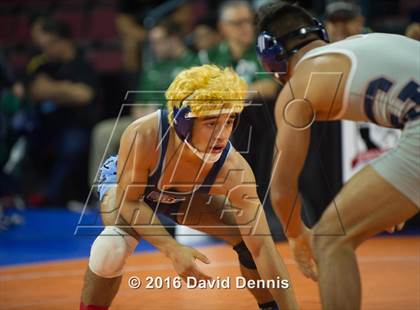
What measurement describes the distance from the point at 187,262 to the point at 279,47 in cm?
115

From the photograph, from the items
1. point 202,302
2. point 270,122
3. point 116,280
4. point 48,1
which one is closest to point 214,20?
point 270,122

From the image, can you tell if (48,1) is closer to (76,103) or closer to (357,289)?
(76,103)

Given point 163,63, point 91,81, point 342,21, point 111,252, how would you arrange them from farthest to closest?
1. point 91,81
2. point 163,63
3. point 342,21
4. point 111,252

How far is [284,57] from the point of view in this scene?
4.13 metres

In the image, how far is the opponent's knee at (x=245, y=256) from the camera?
441cm

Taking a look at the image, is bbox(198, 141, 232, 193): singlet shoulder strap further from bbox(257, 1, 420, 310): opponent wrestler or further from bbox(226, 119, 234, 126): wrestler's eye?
bbox(257, 1, 420, 310): opponent wrestler

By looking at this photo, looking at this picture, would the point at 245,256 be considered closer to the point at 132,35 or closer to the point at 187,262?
the point at 187,262

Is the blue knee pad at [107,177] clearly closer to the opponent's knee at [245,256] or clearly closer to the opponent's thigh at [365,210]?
the opponent's knee at [245,256]

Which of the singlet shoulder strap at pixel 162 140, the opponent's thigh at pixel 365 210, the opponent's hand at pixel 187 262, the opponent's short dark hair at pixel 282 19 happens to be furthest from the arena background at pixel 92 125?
the opponent's thigh at pixel 365 210

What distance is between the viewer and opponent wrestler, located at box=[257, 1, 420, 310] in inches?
131

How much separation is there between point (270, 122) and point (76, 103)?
3263 millimetres

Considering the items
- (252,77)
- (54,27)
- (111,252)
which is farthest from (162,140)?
(54,27)

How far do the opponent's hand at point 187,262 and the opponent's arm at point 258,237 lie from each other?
49cm

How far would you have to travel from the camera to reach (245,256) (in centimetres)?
443
